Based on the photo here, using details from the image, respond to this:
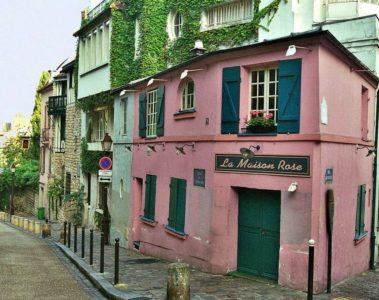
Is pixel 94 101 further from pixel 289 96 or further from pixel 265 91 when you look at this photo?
pixel 289 96

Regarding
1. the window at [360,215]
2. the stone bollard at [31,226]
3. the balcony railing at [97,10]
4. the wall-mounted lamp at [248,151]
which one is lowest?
the stone bollard at [31,226]

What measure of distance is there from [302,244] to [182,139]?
4.75 metres

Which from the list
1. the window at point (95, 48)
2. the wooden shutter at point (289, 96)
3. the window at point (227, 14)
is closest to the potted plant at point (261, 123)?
the wooden shutter at point (289, 96)

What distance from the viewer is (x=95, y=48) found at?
24781 mm

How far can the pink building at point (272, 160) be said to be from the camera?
9716 millimetres

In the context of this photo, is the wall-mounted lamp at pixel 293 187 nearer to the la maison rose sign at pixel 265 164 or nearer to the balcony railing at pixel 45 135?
the la maison rose sign at pixel 265 164

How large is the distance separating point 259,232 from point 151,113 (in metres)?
6.61

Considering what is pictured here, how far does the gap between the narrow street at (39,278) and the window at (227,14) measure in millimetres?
10555

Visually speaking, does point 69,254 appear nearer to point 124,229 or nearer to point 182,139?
point 124,229

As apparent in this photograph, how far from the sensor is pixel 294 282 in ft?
32.0

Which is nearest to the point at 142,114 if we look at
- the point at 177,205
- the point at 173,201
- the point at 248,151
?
the point at 173,201

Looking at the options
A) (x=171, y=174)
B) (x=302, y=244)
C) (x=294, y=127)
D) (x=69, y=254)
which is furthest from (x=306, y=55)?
(x=69, y=254)

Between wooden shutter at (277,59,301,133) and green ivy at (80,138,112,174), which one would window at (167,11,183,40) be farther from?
wooden shutter at (277,59,301,133)

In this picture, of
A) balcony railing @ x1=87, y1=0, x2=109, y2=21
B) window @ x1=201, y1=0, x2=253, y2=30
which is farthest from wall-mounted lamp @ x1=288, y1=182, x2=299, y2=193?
balcony railing @ x1=87, y1=0, x2=109, y2=21
